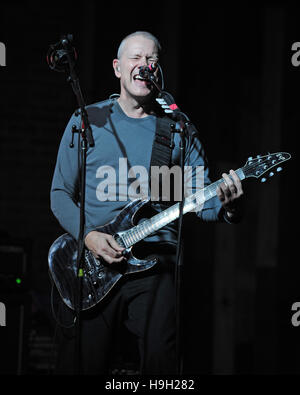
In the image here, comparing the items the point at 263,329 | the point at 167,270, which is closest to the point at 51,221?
the point at 263,329

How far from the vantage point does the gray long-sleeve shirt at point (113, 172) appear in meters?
2.50

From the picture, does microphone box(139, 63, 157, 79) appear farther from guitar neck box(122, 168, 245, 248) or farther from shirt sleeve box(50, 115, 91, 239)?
guitar neck box(122, 168, 245, 248)

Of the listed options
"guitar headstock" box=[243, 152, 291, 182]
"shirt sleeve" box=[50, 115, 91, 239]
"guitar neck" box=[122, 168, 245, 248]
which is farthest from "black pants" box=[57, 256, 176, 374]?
"guitar headstock" box=[243, 152, 291, 182]

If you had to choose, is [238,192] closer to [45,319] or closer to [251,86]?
[45,319]

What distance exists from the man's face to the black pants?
749 mm

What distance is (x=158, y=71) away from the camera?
2461 millimetres

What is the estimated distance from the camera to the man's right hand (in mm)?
2379

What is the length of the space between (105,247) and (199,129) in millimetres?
2105

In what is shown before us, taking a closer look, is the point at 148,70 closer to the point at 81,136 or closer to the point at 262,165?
the point at 81,136

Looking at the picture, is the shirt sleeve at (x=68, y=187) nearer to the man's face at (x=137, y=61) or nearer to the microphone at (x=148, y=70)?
the man's face at (x=137, y=61)

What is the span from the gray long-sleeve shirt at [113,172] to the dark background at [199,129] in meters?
1.52

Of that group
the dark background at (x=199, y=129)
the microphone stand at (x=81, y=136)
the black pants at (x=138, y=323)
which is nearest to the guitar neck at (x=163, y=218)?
the black pants at (x=138, y=323)

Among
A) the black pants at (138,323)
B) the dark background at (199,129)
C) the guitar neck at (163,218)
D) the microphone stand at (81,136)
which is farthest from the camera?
the dark background at (199,129)

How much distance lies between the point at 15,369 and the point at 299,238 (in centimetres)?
221
